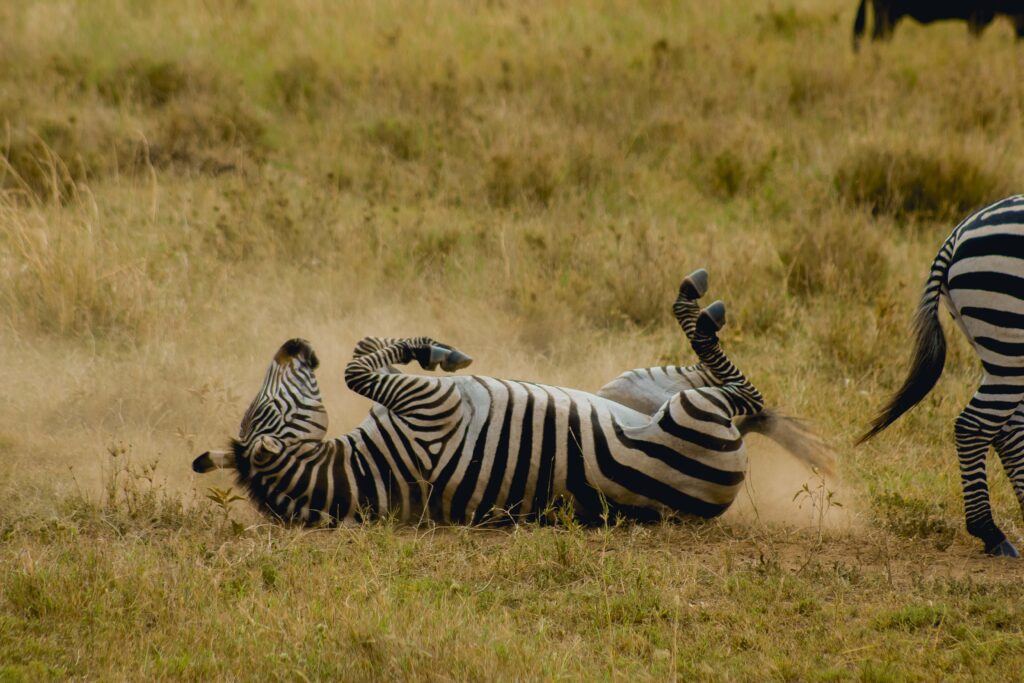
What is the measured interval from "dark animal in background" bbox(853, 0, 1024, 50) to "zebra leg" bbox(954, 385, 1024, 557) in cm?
949

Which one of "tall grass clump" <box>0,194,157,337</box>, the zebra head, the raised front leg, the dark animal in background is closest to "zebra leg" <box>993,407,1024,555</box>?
the raised front leg

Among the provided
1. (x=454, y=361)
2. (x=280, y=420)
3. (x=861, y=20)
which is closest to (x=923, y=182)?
(x=861, y=20)

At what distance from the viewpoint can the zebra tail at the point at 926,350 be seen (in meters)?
4.68

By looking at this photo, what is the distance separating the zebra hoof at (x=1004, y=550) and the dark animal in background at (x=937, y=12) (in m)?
9.72

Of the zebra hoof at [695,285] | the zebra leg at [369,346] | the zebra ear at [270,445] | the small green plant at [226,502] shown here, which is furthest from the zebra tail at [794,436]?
the small green plant at [226,502]

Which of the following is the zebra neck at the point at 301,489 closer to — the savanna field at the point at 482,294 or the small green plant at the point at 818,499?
the savanna field at the point at 482,294

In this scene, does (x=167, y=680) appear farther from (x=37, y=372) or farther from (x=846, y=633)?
(x=37, y=372)

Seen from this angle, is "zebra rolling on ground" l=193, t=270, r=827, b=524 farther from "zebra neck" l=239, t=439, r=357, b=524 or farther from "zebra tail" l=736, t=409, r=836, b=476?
"zebra tail" l=736, t=409, r=836, b=476

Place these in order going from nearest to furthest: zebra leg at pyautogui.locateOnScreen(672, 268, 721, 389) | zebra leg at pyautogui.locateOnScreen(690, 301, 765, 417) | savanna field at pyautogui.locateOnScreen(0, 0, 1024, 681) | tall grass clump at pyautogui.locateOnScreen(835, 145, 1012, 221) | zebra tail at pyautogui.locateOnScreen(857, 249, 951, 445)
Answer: savanna field at pyautogui.locateOnScreen(0, 0, 1024, 681)
zebra tail at pyautogui.locateOnScreen(857, 249, 951, 445)
zebra leg at pyautogui.locateOnScreen(690, 301, 765, 417)
zebra leg at pyautogui.locateOnScreen(672, 268, 721, 389)
tall grass clump at pyautogui.locateOnScreen(835, 145, 1012, 221)

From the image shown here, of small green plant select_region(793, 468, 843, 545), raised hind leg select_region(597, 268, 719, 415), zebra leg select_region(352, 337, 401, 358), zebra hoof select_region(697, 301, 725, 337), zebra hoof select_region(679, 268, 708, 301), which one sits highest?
zebra hoof select_region(679, 268, 708, 301)

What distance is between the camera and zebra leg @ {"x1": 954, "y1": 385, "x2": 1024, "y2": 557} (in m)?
4.48

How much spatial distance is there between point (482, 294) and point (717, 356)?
2.42 m

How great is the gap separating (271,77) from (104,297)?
17.3 ft

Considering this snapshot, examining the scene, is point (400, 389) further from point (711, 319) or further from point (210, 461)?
point (711, 319)
